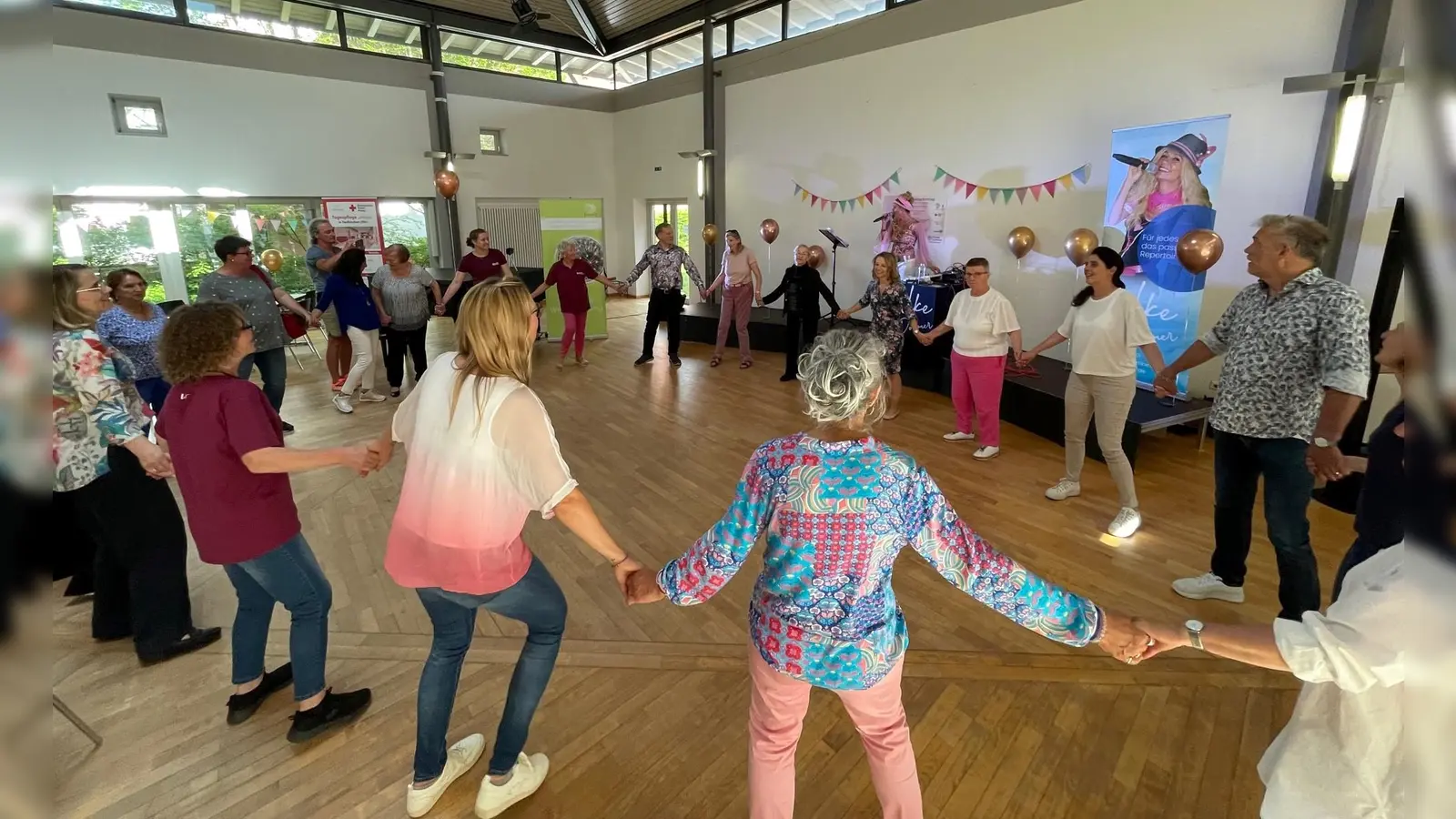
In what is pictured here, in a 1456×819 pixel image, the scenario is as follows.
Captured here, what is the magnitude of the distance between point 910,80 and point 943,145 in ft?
2.98

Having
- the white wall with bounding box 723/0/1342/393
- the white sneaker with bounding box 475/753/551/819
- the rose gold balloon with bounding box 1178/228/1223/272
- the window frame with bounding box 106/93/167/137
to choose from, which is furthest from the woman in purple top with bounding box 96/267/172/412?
the white wall with bounding box 723/0/1342/393

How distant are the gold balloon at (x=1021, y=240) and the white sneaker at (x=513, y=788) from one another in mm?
6052

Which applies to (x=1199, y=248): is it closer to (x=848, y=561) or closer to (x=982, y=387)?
(x=982, y=387)

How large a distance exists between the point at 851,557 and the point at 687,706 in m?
1.26

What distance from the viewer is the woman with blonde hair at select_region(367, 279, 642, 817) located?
1.63 meters

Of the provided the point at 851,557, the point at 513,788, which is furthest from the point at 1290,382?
the point at 513,788

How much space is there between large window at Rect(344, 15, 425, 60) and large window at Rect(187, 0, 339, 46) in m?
0.21

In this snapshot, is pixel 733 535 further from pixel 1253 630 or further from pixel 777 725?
pixel 1253 630

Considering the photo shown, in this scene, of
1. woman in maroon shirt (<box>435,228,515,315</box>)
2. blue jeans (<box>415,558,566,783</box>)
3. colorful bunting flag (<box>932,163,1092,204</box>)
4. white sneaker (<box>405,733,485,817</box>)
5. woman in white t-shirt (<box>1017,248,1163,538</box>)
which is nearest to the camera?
blue jeans (<box>415,558,566,783</box>)

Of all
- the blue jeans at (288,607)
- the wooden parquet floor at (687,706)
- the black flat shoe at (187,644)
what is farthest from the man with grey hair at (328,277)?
the blue jeans at (288,607)

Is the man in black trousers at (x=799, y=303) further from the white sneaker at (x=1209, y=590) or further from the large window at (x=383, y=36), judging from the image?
the large window at (x=383, y=36)

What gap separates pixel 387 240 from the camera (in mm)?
10555

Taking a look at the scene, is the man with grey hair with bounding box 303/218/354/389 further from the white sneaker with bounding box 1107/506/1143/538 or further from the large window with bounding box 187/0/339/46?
the white sneaker with bounding box 1107/506/1143/538

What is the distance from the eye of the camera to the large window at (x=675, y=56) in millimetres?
10938
